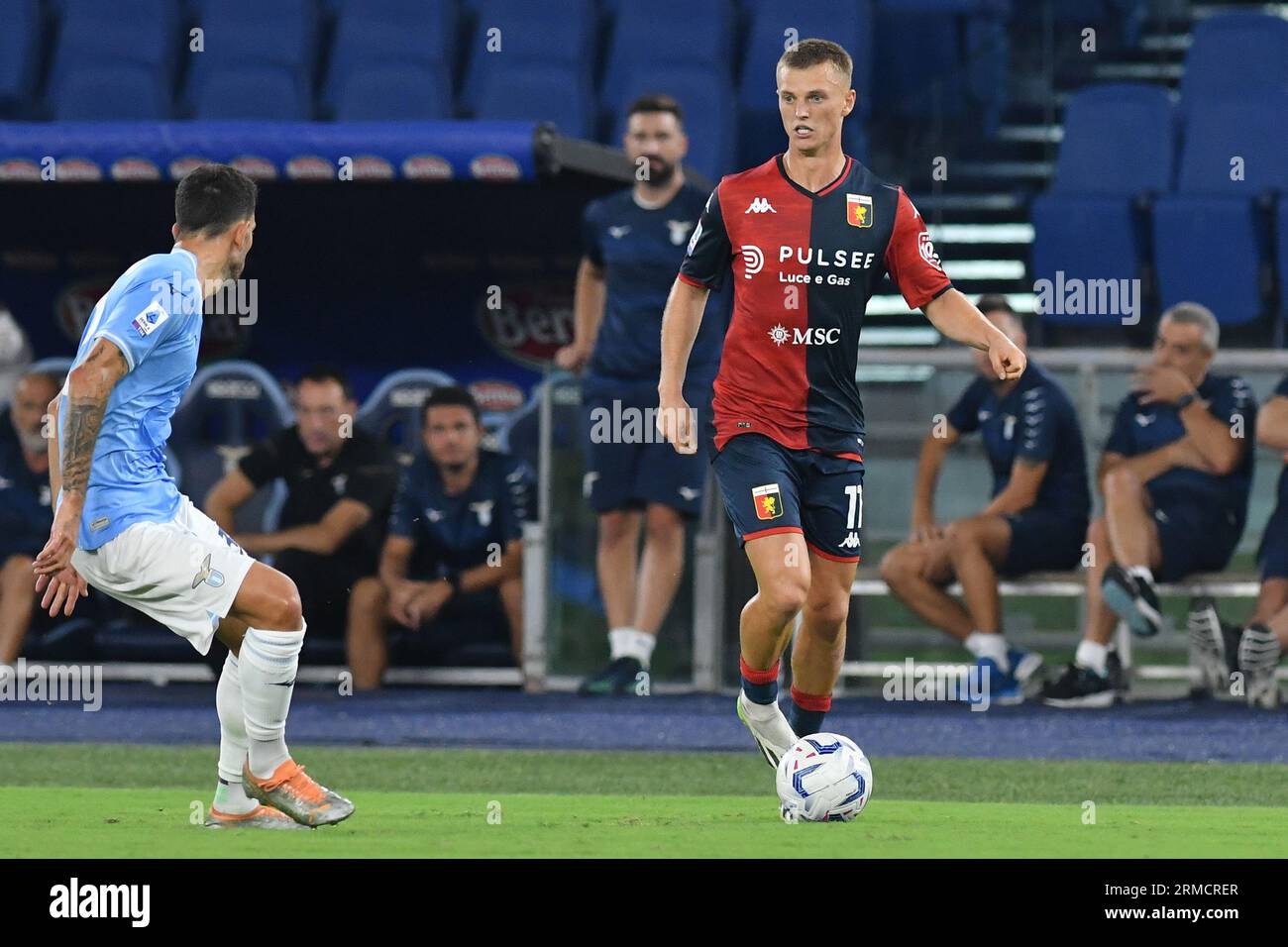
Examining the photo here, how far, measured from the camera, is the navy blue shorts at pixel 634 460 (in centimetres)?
1082

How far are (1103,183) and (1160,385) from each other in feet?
13.4

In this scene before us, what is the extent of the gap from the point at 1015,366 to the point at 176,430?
6.66m

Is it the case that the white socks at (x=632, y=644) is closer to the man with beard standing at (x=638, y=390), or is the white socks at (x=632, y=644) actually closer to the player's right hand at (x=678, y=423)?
the man with beard standing at (x=638, y=390)

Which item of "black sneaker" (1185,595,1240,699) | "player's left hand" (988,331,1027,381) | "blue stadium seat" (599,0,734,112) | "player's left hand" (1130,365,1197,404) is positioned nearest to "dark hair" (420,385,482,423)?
"player's left hand" (1130,365,1197,404)

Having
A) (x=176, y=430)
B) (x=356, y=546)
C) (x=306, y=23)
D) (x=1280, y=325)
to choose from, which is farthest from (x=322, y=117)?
(x=1280, y=325)

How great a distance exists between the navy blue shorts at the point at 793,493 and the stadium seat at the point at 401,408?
5.05m

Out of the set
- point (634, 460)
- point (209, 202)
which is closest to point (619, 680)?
point (634, 460)

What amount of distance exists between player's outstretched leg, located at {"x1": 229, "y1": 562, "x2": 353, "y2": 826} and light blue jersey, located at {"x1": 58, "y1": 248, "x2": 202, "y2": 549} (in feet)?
1.13

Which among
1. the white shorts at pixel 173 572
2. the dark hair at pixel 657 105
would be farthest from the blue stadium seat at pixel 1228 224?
the white shorts at pixel 173 572

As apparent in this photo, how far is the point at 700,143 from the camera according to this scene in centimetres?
1358

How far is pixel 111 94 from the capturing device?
14.4m

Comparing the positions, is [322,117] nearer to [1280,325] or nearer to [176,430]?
[176,430]

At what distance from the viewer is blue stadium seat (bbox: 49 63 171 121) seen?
14359mm

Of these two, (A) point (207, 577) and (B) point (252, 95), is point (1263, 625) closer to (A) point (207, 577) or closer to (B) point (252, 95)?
(A) point (207, 577)
